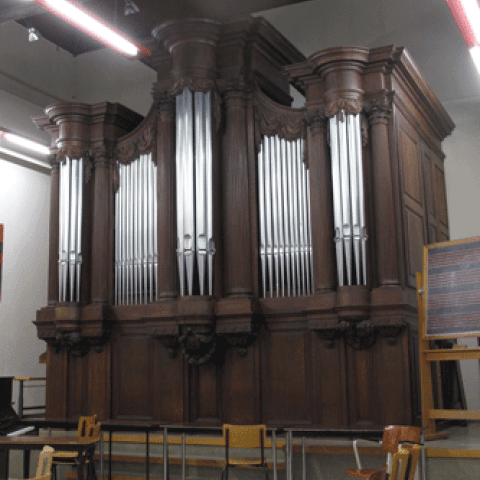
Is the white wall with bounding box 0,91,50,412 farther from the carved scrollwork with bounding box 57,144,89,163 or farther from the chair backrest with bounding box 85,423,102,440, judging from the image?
the chair backrest with bounding box 85,423,102,440

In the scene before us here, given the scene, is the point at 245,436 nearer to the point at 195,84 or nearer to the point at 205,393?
the point at 205,393

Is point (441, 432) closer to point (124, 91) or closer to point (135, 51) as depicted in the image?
point (135, 51)

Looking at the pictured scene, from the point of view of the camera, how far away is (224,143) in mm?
9867

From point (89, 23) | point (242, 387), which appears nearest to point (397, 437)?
point (242, 387)

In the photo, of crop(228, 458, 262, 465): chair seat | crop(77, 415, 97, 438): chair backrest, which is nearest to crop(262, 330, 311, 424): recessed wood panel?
crop(228, 458, 262, 465): chair seat

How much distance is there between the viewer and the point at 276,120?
9867mm

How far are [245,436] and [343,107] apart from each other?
4284 millimetres

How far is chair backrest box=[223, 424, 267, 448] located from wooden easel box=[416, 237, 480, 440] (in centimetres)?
203

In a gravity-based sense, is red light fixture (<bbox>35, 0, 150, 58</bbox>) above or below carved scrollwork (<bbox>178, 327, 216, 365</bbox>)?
above

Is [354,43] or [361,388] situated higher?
[354,43]

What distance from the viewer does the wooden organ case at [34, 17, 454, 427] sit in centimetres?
901

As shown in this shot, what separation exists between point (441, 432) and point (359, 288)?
1.94 metres


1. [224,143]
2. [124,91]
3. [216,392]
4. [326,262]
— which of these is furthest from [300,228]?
[124,91]

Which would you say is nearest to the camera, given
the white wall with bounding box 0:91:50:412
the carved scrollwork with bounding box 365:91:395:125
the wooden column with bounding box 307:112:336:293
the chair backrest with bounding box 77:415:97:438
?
the chair backrest with bounding box 77:415:97:438
